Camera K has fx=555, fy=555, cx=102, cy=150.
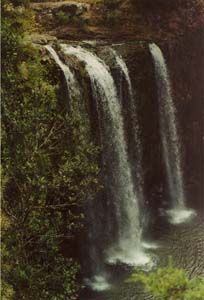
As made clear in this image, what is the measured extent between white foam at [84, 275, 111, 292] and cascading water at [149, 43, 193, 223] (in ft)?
17.4

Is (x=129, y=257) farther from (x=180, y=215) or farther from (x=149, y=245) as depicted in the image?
(x=180, y=215)

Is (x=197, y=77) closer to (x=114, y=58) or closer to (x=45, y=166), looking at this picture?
(x=114, y=58)

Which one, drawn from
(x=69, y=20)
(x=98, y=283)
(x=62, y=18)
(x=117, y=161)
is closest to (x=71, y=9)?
(x=69, y=20)

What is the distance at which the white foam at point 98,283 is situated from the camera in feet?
58.0

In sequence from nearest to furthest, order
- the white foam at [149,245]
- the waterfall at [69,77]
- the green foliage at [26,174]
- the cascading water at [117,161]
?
the green foliage at [26,174] → the waterfall at [69,77] → the cascading water at [117,161] → the white foam at [149,245]

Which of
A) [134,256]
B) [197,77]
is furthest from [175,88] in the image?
[134,256]

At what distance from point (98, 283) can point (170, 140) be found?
8.25 metres

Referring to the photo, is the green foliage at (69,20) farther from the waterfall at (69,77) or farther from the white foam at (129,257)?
the white foam at (129,257)

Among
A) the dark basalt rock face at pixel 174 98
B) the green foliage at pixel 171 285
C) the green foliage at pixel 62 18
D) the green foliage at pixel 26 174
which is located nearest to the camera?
the green foliage at pixel 171 285

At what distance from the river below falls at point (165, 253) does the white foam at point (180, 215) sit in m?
0.31

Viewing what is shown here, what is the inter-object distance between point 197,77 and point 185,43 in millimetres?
1769

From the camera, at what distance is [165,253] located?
19.7 meters

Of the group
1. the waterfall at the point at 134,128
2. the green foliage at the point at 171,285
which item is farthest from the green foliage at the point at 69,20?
the green foliage at the point at 171,285

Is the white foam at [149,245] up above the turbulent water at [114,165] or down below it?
below
